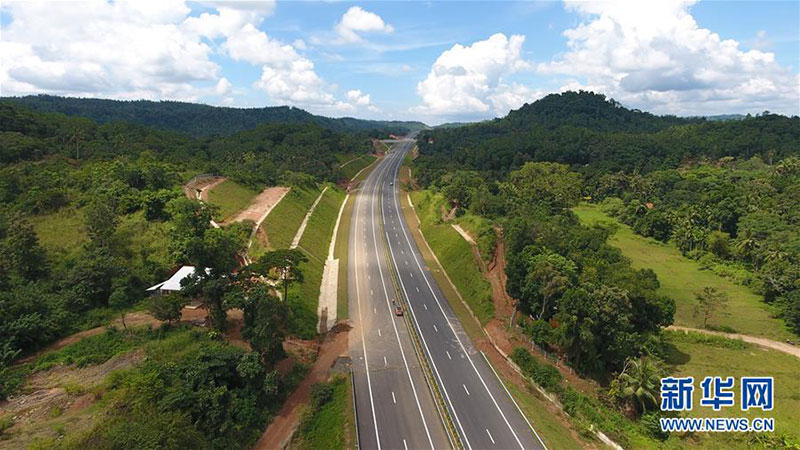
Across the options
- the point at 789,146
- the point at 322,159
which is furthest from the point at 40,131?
the point at 789,146

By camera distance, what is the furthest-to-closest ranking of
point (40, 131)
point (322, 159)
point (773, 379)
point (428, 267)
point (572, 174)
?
point (322, 159) < point (572, 174) < point (40, 131) < point (428, 267) < point (773, 379)

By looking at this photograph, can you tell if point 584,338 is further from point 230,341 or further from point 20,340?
point 20,340

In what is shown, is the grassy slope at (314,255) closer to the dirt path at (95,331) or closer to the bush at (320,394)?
the bush at (320,394)

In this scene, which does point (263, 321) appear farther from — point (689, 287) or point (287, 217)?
point (689, 287)

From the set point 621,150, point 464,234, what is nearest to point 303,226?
point 464,234

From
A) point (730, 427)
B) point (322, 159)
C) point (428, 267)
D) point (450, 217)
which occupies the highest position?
point (322, 159)

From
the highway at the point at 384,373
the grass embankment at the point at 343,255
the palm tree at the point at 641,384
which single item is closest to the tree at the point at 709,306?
the palm tree at the point at 641,384
